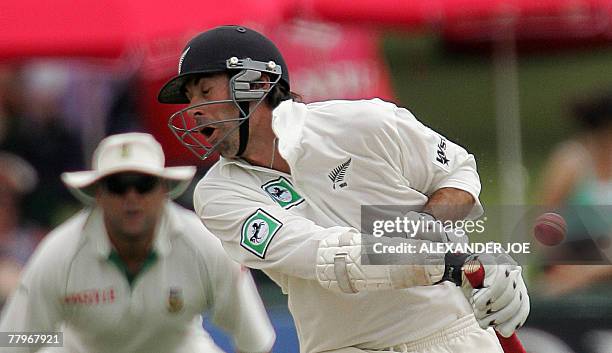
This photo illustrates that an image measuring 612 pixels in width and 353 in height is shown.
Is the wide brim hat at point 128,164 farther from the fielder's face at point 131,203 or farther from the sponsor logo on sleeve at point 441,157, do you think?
the sponsor logo on sleeve at point 441,157

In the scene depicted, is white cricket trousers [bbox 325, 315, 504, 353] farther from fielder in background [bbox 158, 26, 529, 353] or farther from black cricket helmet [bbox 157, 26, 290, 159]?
black cricket helmet [bbox 157, 26, 290, 159]

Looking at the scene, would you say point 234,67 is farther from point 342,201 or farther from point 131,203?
point 131,203

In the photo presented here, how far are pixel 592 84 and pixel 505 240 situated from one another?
9.58 metres

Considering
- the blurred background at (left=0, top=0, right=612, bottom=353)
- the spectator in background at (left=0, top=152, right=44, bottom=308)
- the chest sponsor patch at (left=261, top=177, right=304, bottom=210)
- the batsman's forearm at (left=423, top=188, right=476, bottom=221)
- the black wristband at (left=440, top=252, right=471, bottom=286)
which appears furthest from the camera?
the spectator in background at (left=0, top=152, right=44, bottom=308)

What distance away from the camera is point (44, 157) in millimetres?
8227

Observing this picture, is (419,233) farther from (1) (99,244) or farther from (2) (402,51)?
(2) (402,51)

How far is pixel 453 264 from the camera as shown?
3035 mm

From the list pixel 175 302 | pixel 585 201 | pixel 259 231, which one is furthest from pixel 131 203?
pixel 585 201

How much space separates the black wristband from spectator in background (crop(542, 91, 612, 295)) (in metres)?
1.03

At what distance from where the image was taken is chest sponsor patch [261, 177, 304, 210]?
3520 millimetres

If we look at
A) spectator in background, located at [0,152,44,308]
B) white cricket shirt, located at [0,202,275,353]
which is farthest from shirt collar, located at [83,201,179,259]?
spectator in background, located at [0,152,44,308]

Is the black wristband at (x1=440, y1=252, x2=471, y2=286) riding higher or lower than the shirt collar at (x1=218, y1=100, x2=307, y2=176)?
lower

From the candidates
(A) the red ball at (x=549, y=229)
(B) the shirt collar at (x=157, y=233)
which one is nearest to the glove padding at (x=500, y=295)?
(A) the red ball at (x=549, y=229)

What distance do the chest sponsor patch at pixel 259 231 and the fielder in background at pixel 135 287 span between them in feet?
4.09
